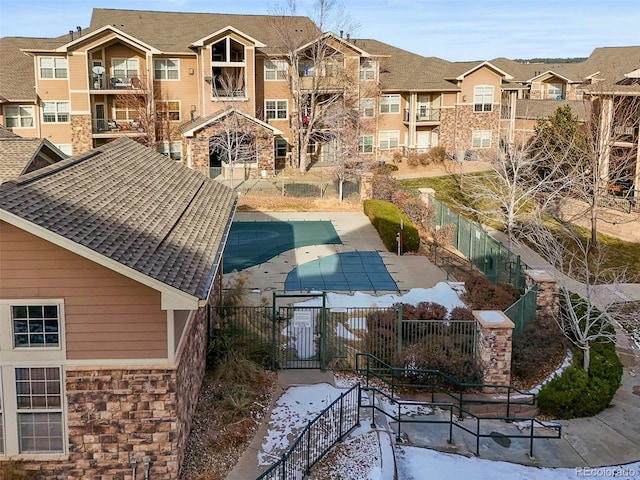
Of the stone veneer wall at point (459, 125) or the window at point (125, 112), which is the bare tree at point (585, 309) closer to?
the stone veneer wall at point (459, 125)

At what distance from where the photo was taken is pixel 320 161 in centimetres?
4900

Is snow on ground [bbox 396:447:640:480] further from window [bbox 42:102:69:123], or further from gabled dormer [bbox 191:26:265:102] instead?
window [bbox 42:102:69:123]

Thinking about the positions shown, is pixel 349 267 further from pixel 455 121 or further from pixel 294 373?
pixel 455 121

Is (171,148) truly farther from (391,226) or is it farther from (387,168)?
(391,226)

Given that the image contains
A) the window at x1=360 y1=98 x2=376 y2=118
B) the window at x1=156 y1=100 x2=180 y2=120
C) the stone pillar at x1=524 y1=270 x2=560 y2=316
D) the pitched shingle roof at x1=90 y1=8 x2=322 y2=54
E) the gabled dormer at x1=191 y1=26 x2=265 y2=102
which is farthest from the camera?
the window at x1=360 y1=98 x2=376 y2=118

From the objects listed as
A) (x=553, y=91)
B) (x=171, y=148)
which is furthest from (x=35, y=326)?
(x=553, y=91)

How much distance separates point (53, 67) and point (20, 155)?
27564 mm

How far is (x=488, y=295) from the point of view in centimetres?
2033

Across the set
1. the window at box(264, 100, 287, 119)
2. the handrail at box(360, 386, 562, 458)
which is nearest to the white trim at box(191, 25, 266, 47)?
the window at box(264, 100, 287, 119)

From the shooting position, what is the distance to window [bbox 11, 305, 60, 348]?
1070 cm

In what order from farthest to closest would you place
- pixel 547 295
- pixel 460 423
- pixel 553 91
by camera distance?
pixel 553 91 → pixel 547 295 → pixel 460 423

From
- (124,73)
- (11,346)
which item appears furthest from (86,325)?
(124,73)

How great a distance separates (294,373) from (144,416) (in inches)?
233

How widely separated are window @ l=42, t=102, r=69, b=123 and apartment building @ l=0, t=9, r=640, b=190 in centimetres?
7
